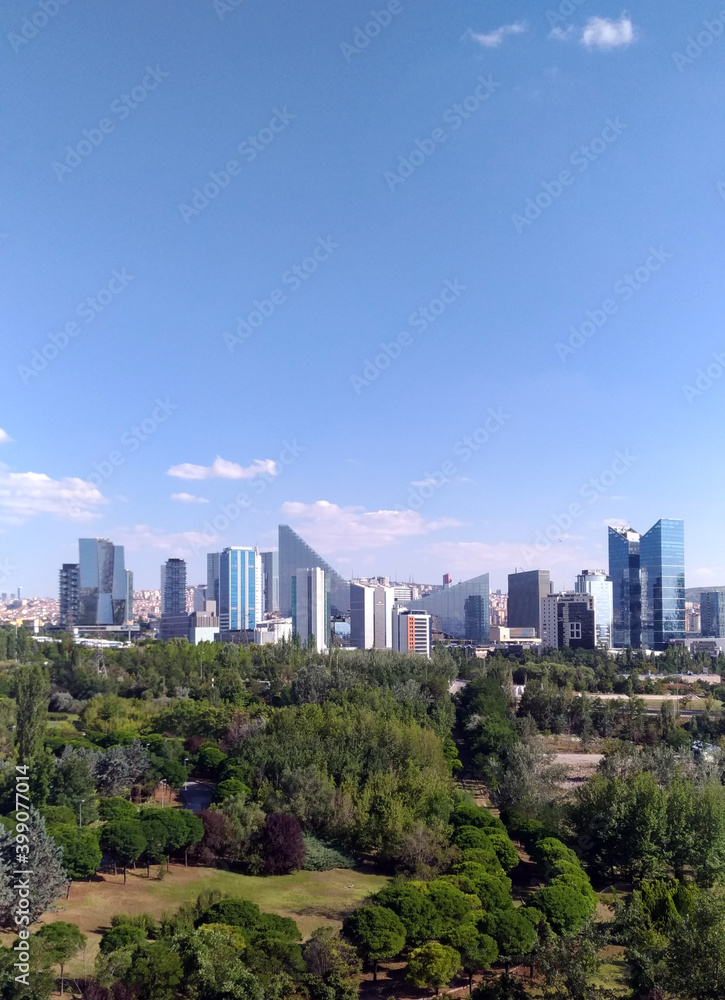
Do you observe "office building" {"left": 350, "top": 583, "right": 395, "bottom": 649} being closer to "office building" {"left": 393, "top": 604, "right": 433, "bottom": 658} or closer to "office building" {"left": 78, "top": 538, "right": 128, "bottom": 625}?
"office building" {"left": 393, "top": 604, "right": 433, "bottom": 658}

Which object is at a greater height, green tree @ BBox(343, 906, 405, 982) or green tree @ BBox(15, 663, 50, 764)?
green tree @ BBox(15, 663, 50, 764)

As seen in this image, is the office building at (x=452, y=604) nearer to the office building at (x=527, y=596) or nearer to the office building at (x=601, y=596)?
the office building at (x=527, y=596)

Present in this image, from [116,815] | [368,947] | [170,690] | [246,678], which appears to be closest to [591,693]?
[246,678]

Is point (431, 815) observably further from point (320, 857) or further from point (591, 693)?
point (591, 693)

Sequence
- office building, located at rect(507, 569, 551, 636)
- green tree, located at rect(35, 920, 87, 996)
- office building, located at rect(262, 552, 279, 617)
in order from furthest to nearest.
Result: office building, located at rect(262, 552, 279, 617) → office building, located at rect(507, 569, 551, 636) → green tree, located at rect(35, 920, 87, 996)

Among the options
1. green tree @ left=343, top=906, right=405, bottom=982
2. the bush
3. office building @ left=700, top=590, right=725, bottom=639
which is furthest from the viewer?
office building @ left=700, top=590, right=725, bottom=639

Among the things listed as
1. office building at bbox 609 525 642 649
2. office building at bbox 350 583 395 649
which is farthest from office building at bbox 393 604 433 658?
office building at bbox 609 525 642 649

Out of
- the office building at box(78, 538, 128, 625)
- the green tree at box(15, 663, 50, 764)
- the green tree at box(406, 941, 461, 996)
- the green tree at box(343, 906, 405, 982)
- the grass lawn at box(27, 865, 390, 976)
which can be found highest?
the office building at box(78, 538, 128, 625)
